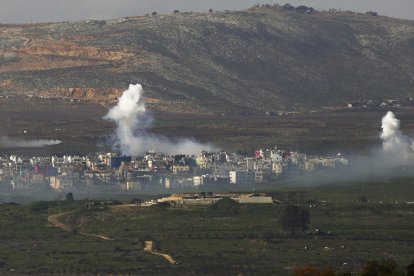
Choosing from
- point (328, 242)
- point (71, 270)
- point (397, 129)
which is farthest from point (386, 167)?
point (71, 270)

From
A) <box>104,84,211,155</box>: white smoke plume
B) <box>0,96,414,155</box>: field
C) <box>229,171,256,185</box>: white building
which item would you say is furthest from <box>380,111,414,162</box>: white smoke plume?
<box>104,84,211,155</box>: white smoke plume

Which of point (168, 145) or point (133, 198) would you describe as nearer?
point (133, 198)

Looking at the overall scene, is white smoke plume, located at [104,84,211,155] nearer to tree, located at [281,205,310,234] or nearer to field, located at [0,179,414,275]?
field, located at [0,179,414,275]

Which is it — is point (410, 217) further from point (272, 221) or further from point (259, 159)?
point (259, 159)

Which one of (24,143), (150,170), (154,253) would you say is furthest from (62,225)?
(24,143)

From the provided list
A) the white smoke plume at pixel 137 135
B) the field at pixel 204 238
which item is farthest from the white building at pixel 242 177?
the white smoke plume at pixel 137 135

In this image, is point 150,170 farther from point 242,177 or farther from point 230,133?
point 230,133

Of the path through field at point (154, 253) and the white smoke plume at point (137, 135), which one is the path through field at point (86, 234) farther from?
the white smoke plume at point (137, 135)
